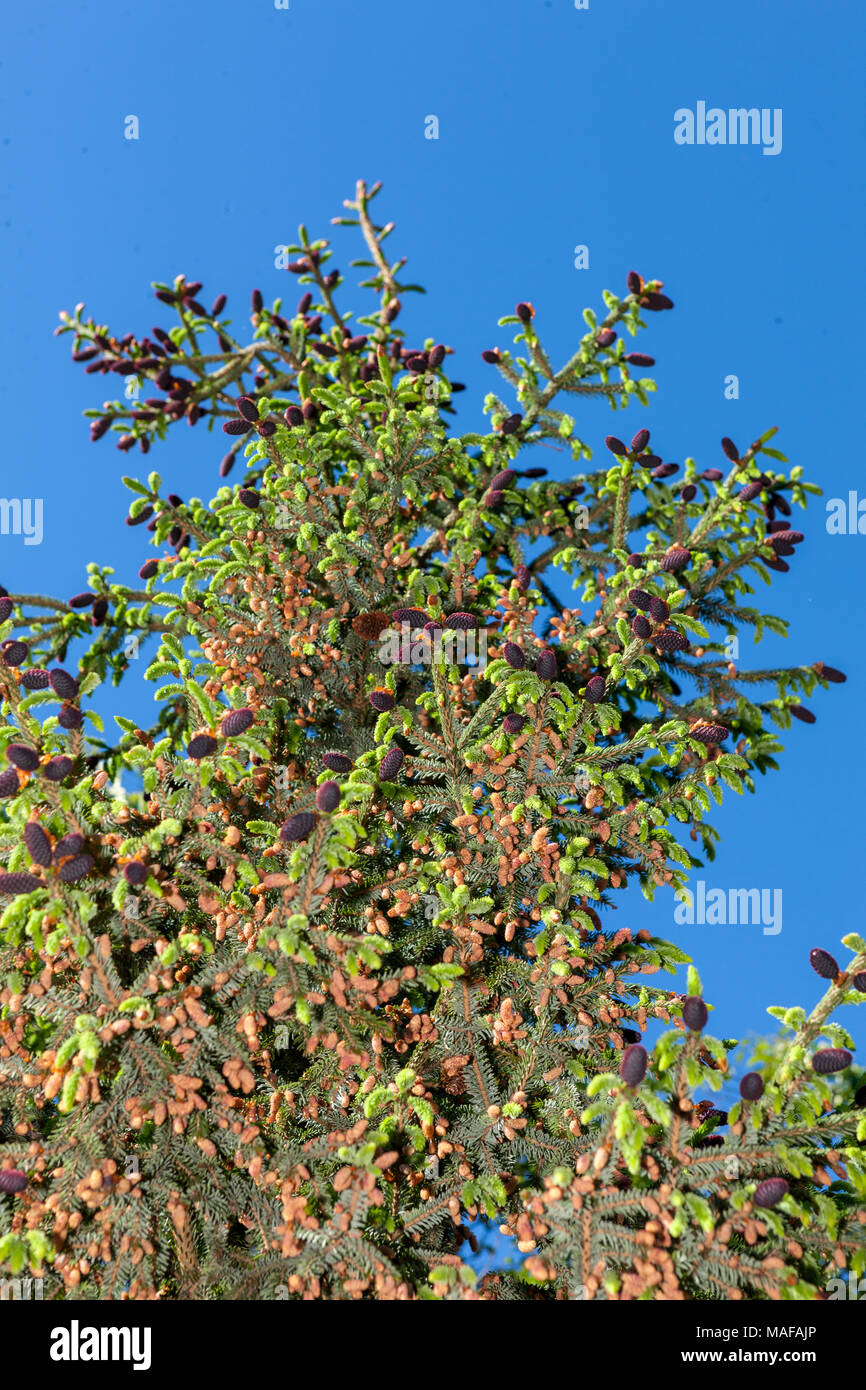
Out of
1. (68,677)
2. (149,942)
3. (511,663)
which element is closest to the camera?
(149,942)

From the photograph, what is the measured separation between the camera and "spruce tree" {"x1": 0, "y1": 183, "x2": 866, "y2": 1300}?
3.10 meters

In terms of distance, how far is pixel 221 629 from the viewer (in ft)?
15.1

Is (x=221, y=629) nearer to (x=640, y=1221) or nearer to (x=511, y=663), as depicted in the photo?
(x=511, y=663)

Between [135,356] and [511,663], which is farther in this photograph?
[135,356]

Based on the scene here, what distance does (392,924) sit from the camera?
164 inches

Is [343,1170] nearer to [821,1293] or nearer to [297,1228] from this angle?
[297,1228]

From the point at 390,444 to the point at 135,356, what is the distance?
8.02 feet

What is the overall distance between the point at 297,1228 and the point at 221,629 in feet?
8.68

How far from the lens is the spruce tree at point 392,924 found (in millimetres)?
3104
